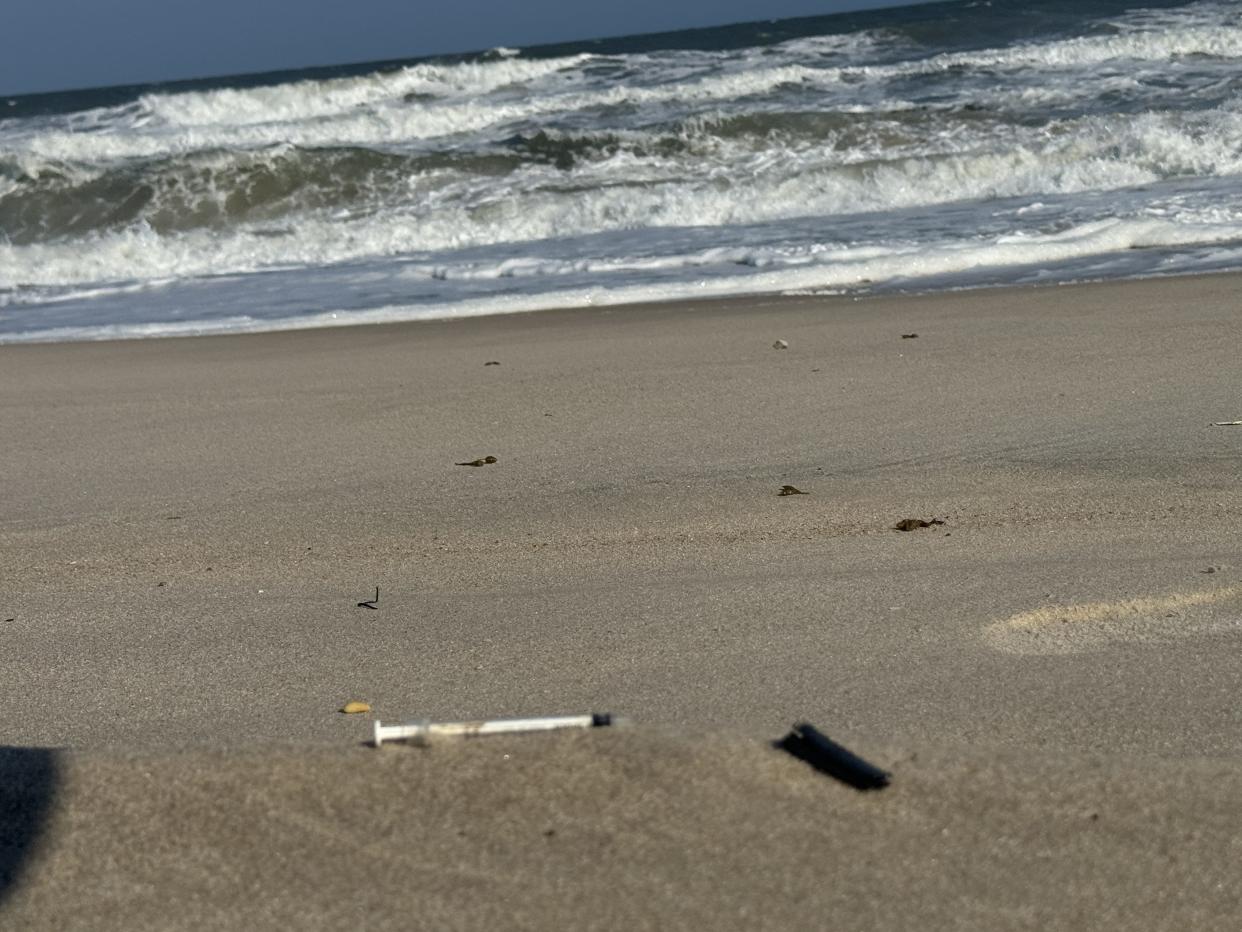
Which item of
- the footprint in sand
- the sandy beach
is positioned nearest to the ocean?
the sandy beach

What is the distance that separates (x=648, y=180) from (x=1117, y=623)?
12.1m

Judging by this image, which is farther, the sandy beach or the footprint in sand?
the footprint in sand

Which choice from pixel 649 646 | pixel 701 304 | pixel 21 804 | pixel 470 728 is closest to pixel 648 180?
pixel 701 304

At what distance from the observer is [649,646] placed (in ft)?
8.95

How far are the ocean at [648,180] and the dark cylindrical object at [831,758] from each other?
622 cm

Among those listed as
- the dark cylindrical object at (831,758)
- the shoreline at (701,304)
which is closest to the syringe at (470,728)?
the dark cylindrical object at (831,758)

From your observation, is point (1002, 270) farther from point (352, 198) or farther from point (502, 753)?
point (352, 198)

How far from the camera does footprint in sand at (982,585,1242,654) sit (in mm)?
2623

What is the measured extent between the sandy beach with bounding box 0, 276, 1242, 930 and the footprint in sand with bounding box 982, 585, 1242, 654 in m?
0.01

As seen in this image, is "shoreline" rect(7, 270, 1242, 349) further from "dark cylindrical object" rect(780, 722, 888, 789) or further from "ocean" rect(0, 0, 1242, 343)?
"dark cylindrical object" rect(780, 722, 888, 789)

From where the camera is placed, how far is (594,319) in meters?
7.79

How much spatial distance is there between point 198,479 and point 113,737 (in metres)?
2.30

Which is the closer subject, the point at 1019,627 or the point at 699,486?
the point at 1019,627

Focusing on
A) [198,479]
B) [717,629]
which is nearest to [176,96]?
[198,479]
